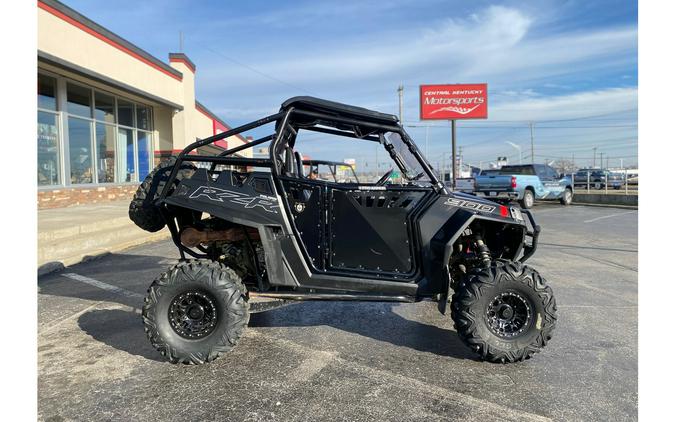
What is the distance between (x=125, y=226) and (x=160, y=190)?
732cm

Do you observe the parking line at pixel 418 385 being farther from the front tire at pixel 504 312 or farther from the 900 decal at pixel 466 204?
the 900 decal at pixel 466 204

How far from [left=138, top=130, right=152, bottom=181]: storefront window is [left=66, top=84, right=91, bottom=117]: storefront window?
3699 millimetres

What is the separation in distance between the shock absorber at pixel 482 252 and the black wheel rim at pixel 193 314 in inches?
92.7

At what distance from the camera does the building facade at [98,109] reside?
12547mm

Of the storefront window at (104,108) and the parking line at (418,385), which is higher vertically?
the storefront window at (104,108)

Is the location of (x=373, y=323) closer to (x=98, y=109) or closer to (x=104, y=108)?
(x=98, y=109)

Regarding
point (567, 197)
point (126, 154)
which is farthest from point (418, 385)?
point (567, 197)

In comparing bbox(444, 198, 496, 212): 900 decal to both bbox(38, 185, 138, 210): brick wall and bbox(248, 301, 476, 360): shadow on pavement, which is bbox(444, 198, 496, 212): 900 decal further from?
bbox(38, 185, 138, 210): brick wall

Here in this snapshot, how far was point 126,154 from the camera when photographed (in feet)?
58.8

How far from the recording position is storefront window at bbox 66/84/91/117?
14211 mm

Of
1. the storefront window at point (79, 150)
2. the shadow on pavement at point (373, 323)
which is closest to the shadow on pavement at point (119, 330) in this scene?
the shadow on pavement at point (373, 323)

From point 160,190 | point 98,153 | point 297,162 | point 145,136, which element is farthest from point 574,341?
point 145,136

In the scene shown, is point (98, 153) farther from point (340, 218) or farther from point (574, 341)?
point (574, 341)

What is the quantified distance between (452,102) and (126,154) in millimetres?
20060
